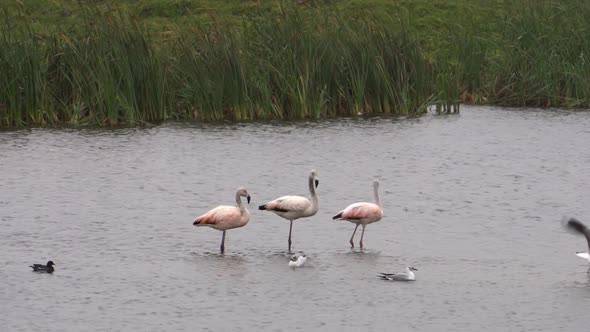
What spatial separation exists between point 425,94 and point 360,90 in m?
1.73

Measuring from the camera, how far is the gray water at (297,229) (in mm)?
10219

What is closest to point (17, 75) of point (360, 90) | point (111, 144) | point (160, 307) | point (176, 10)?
point (111, 144)

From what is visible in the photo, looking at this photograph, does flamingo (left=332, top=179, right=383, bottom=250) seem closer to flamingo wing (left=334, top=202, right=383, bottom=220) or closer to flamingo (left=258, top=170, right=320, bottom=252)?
flamingo wing (left=334, top=202, right=383, bottom=220)

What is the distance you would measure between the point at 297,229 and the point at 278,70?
814 cm

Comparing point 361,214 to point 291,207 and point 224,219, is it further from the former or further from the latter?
point 224,219

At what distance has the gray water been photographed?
10.2 m

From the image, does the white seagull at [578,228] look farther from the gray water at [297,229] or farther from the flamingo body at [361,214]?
the flamingo body at [361,214]

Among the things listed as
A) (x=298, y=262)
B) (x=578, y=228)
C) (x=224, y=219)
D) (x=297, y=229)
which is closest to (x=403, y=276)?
(x=298, y=262)

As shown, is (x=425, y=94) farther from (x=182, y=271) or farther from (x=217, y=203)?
(x=182, y=271)

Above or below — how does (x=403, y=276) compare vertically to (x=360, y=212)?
below

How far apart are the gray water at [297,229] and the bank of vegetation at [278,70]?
1.60 ft

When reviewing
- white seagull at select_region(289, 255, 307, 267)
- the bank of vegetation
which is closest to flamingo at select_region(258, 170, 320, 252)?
white seagull at select_region(289, 255, 307, 267)

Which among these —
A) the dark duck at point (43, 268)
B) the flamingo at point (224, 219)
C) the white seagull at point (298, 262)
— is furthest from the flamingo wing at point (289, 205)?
the dark duck at point (43, 268)

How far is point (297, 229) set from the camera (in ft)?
44.9
